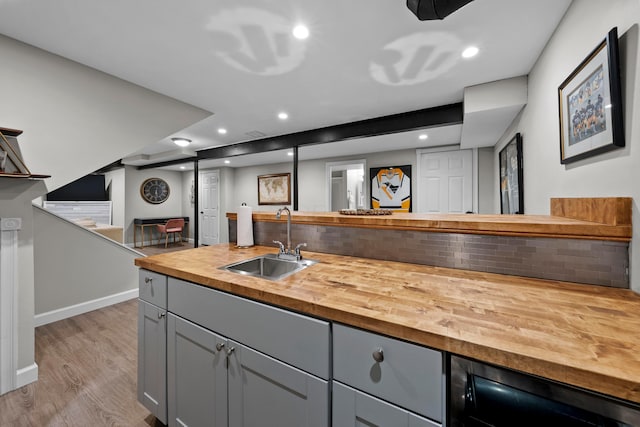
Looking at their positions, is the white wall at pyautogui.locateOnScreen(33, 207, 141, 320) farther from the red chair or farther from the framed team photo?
the framed team photo

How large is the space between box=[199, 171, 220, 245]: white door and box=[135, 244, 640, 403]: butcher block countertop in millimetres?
6342

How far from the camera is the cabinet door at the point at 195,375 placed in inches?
43.9

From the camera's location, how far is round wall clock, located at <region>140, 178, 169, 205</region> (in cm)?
714

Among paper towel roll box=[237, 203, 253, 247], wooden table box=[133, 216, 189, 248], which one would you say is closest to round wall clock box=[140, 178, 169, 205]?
wooden table box=[133, 216, 189, 248]

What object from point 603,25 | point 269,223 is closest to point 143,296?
point 269,223

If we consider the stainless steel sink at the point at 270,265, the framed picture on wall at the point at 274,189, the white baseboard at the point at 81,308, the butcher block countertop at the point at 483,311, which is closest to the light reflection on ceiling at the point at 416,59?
the butcher block countertop at the point at 483,311

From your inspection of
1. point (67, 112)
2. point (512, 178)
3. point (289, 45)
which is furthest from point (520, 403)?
point (67, 112)

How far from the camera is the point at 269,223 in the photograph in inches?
76.2

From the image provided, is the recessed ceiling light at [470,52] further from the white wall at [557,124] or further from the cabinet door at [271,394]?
the cabinet door at [271,394]

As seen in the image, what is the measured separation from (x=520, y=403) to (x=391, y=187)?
4.79 metres

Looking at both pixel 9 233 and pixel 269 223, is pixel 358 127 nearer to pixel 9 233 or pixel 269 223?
pixel 269 223

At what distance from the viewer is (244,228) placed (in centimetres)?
192

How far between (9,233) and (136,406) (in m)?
1.43

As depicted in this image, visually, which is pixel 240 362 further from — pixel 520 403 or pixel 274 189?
pixel 274 189
